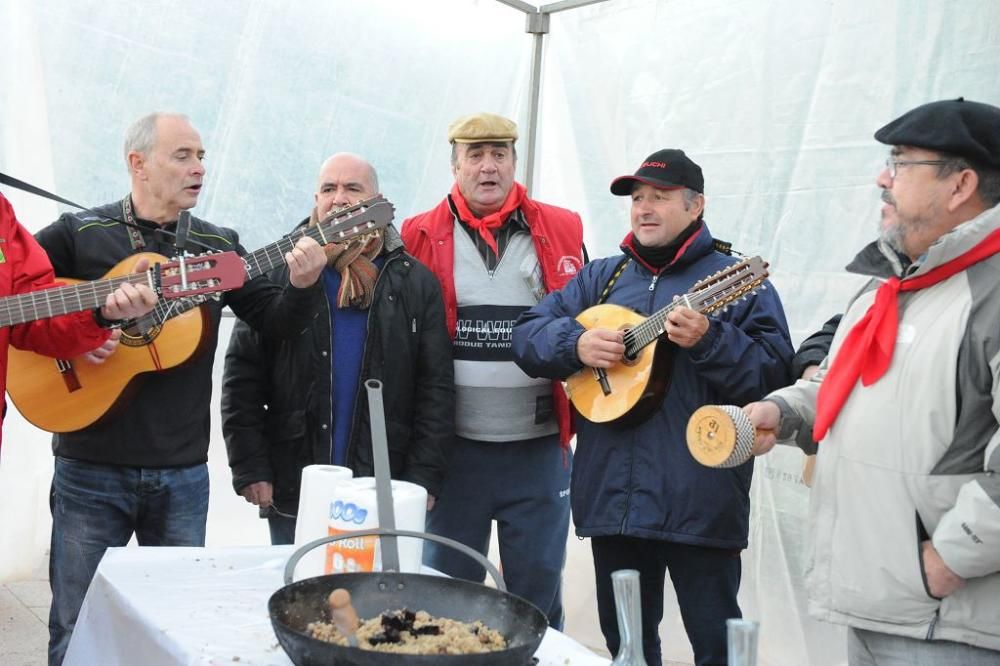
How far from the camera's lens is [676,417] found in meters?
2.94

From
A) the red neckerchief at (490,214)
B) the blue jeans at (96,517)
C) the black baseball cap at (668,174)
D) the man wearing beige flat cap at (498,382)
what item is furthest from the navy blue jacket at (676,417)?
the blue jeans at (96,517)

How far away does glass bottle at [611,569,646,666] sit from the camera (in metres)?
1.28

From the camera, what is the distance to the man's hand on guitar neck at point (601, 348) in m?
2.92

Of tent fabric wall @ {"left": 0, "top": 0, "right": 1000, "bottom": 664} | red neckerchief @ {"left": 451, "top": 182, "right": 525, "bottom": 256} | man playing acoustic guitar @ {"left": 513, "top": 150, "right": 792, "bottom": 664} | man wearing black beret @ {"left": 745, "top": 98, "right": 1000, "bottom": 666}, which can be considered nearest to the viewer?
man wearing black beret @ {"left": 745, "top": 98, "right": 1000, "bottom": 666}

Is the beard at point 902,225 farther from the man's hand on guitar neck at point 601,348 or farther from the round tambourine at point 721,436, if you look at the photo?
the man's hand on guitar neck at point 601,348

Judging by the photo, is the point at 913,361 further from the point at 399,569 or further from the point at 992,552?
the point at 399,569

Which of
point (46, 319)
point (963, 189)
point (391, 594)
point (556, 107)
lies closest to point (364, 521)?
point (391, 594)

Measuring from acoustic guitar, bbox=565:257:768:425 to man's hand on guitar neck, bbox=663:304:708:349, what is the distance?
88 millimetres

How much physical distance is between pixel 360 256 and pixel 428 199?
172cm

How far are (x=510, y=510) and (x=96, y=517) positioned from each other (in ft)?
4.36

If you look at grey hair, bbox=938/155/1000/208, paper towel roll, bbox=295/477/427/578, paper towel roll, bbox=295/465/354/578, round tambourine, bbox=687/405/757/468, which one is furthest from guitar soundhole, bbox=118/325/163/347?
grey hair, bbox=938/155/1000/208

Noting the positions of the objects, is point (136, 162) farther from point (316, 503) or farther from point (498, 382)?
point (316, 503)

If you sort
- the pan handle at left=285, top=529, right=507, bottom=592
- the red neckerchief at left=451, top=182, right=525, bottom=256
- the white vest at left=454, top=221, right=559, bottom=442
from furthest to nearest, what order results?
1. the red neckerchief at left=451, top=182, right=525, bottom=256
2. the white vest at left=454, top=221, right=559, bottom=442
3. the pan handle at left=285, top=529, right=507, bottom=592

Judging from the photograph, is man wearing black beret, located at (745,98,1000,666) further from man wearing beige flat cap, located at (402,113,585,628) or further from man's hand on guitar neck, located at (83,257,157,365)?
man's hand on guitar neck, located at (83,257,157,365)
